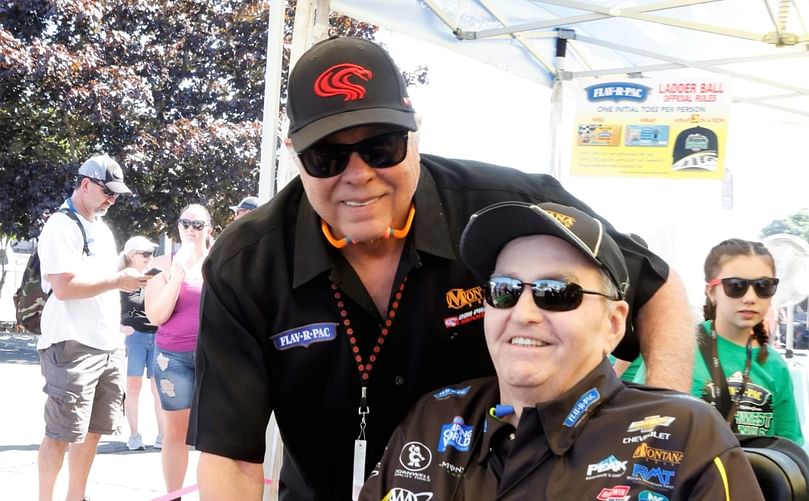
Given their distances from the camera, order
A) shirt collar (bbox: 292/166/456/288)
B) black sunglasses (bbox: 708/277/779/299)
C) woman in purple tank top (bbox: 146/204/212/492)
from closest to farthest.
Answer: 1. shirt collar (bbox: 292/166/456/288)
2. black sunglasses (bbox: 708/277/779/299)
3. woman in purple tank top (bbox: 146/204/212/492)

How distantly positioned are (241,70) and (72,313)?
9243 mm

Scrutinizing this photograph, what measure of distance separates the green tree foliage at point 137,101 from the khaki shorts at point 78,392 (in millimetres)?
7792

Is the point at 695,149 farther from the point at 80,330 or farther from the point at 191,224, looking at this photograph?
the point at 80,330

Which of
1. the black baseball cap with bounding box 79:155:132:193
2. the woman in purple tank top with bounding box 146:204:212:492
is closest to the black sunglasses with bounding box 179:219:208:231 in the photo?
the woman in purple tank top with bounding box 146:204:212:492

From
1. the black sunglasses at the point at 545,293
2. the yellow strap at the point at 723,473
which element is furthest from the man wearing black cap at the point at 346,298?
the yellow strap at the point at 723,473

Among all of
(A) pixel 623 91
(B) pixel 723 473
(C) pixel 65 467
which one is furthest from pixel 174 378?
(B) pixel 723 473

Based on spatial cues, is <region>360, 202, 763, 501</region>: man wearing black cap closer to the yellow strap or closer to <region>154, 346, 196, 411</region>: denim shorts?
the yellow strap

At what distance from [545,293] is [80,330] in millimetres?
3673

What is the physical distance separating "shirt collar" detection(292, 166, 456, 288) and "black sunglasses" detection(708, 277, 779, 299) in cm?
187

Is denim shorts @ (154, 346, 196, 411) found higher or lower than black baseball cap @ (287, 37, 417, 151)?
lower

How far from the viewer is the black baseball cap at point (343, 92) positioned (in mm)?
1692

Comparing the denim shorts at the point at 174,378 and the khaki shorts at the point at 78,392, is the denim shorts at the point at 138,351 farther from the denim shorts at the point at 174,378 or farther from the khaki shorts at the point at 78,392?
the khaki shorts at the point at 78,392

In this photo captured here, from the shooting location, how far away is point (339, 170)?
1749mm

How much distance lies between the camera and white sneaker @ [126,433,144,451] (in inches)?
261
